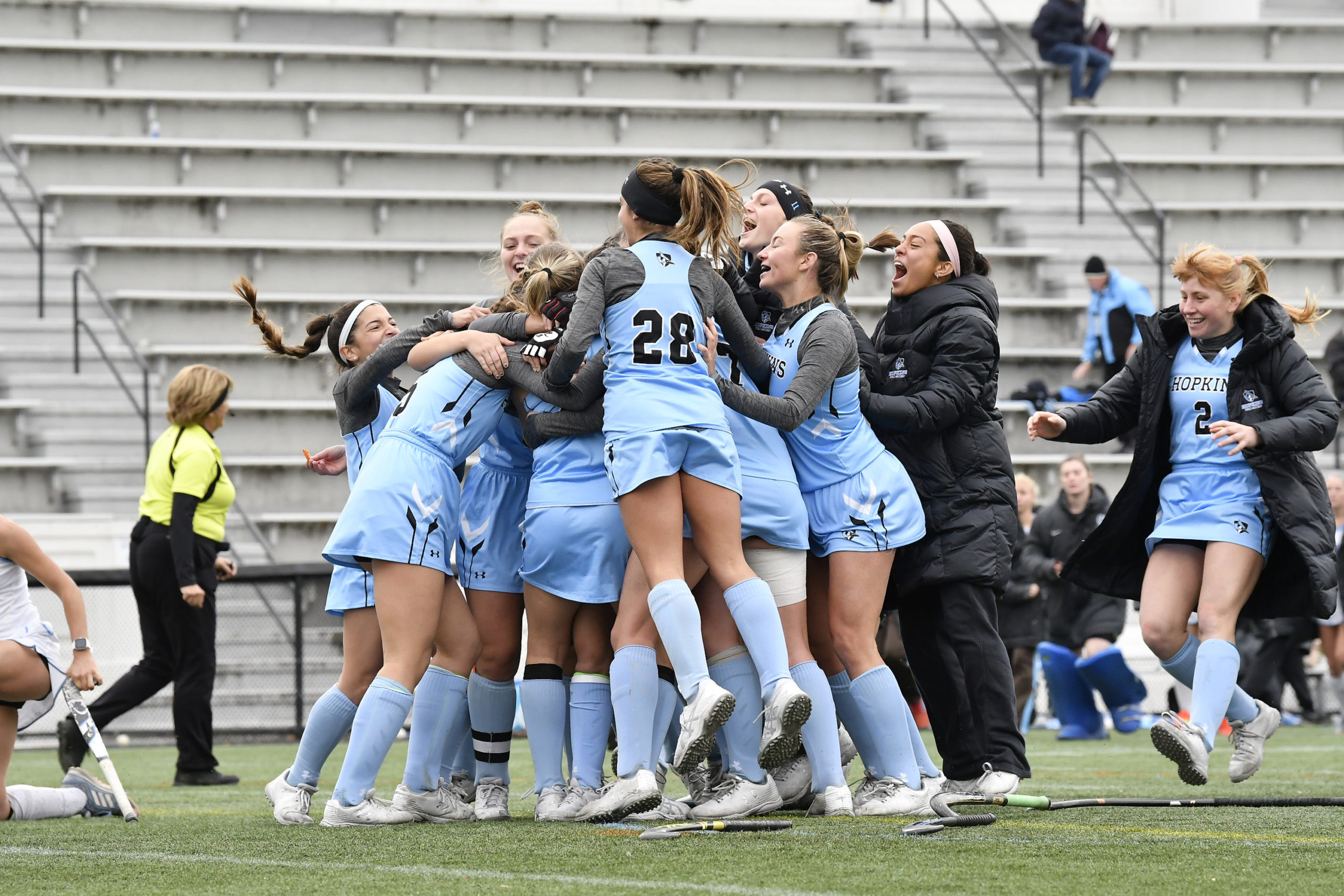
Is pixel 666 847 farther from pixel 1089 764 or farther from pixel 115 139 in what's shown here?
pixel 115 139

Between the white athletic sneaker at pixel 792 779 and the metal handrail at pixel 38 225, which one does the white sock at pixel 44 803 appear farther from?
the metal handrail at pixel 38 225

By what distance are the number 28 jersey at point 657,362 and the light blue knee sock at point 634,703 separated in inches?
24.6

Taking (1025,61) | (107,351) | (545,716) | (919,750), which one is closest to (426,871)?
(545,716)

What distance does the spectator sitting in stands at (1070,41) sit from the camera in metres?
17.0

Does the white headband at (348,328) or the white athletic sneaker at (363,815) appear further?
the white headband at (348,328)

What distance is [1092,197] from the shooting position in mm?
16844

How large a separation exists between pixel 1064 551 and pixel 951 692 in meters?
5.49

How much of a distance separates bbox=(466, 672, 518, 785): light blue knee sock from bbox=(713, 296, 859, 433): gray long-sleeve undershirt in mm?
1193

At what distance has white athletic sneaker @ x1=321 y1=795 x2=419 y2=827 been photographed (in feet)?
16.5

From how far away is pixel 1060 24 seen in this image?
1706 cm

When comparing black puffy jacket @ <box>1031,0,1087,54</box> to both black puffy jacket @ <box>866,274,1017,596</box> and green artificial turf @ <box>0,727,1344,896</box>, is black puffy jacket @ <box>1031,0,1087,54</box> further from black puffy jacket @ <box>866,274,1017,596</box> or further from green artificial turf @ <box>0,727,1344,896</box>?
green artificial turf @ <box>0,727,1344,896</box>

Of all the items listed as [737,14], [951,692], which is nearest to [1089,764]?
[951,692]

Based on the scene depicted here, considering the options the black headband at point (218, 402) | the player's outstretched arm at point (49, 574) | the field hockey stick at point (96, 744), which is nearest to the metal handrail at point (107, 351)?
the black headband at point (218, 402)

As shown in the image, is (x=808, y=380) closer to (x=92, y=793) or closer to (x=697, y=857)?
(x=697, y=857)
